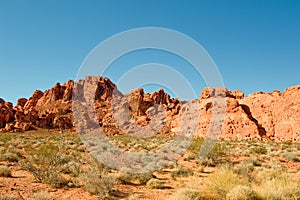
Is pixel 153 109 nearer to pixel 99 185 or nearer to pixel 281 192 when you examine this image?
pixel 99 185

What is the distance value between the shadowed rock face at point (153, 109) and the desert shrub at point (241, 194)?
21.3 feet

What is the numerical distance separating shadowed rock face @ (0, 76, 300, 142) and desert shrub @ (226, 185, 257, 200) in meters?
6.50

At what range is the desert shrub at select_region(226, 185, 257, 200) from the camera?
564 cm

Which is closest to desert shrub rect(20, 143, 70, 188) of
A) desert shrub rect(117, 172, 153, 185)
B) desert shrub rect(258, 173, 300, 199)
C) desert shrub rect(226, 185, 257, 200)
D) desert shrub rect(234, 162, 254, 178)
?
desert shrub rect(117, 172, 153, 185)

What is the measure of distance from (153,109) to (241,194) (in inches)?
2729

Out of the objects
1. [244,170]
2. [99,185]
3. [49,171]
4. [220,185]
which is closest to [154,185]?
[99,185]

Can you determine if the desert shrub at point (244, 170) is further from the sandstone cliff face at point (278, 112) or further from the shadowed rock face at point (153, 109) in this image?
the sandstone cliff face at point (278, 112)

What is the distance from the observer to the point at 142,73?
2673 cm

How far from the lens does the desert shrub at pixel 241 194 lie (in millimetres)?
5639

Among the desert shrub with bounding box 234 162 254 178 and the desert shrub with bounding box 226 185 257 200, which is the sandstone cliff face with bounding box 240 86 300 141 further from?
the desert shrub with bounding box 226 185 257 200

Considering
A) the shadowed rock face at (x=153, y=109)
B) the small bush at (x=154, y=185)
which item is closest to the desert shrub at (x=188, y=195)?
the small bush at (x=154, y=185)

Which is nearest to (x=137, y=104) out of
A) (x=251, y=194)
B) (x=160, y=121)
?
(x=160, y=121)

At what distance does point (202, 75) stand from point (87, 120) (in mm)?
52223

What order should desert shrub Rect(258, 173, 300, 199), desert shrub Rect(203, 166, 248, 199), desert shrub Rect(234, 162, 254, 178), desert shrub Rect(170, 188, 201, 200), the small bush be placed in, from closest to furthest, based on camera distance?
desert shrub Rect(258, 173, 300, 199)
desert shrub Rect(170, 188, 201, 200)
desert shrub Rect(203, 166, 248, 199)
the small bush
desert shrub Rect(234, 162, 254, 178)
